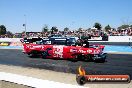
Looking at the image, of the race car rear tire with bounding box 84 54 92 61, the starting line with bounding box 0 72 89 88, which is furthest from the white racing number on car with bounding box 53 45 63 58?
the starting line with bounding box 0 72 89 88

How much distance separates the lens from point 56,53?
19.6 m

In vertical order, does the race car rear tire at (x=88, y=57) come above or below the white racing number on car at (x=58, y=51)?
below

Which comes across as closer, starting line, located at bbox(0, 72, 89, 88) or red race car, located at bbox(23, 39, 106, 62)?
starting line, located at bbox(0, 72, 89, 88)

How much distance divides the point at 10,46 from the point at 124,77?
30497 millimetres

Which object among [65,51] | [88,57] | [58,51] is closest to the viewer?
[88,57]

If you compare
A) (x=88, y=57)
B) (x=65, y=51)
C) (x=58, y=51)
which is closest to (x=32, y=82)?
(x=88, y=57)

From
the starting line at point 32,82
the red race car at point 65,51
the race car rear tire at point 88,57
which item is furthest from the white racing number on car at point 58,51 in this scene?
the starting line at point 32,82

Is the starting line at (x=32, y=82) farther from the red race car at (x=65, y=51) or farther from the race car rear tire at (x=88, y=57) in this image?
the race car rear tire at (x=88, y=57)

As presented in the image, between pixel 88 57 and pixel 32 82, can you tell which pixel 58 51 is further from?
pixel 32 82

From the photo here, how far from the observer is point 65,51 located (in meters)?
19.0

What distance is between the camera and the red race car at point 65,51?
697 inches

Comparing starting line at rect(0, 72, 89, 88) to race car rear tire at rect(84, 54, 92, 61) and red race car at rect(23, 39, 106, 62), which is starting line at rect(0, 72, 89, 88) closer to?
red race car at rect(23, 39, 106, 62)

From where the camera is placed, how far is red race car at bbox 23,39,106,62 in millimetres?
17714

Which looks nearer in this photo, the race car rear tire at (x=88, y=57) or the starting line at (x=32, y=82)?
the starting line at (x=32, y=82)
